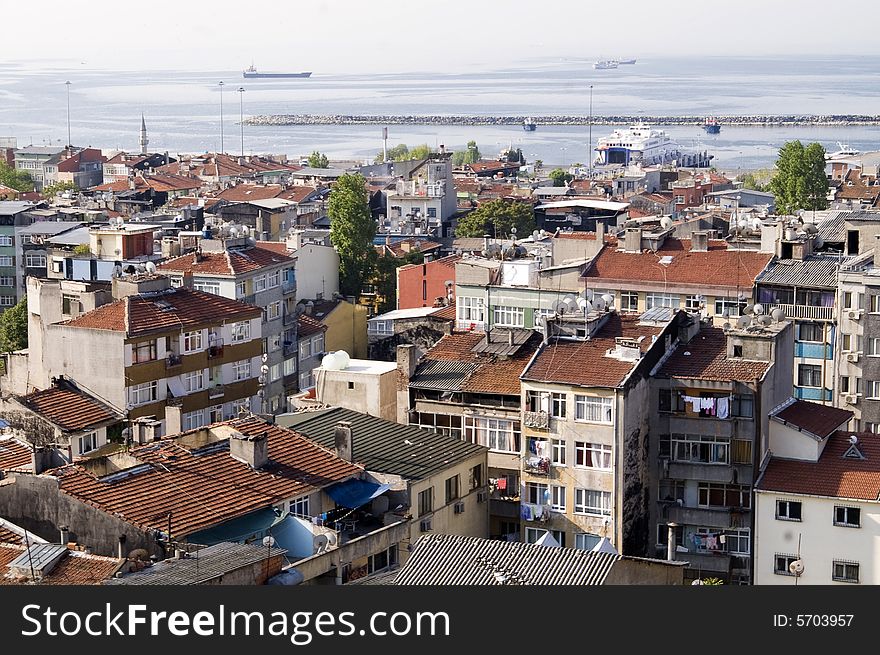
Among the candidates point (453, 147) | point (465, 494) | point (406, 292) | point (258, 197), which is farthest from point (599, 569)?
point (453, 147)

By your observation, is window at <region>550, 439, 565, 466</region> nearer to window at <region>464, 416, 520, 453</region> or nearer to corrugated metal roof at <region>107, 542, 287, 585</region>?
window at <region>464, 416, 520, 453</region>

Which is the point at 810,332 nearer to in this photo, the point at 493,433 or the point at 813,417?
the point at 813,417

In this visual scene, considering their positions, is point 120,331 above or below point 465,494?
above

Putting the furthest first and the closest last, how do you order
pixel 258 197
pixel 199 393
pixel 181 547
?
pixel 258 197 → pixel 199 393 → pixel 181 547

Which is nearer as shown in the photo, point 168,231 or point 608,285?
point 608,285

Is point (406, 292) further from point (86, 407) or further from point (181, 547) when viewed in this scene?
point (181, 547)

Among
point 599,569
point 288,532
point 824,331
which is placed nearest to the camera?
point 599,569

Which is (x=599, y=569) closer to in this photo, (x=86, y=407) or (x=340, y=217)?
(x=86, y=407)

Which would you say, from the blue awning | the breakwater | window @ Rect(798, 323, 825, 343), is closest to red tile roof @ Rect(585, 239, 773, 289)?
window @ Rect(798, 323, 825, 343)

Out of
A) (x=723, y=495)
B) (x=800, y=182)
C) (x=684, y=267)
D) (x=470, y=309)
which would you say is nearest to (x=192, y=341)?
(x=470, y=309)
